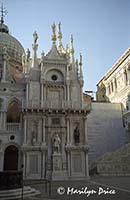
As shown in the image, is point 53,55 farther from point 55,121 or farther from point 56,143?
point 56,143

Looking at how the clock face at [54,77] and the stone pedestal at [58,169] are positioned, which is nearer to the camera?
the stone pedestal at [58,169]

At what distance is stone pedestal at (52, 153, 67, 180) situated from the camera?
2142cm

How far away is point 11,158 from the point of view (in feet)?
82.2

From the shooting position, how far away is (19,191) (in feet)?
36.1

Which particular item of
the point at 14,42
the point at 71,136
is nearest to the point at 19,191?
the point at 71,136

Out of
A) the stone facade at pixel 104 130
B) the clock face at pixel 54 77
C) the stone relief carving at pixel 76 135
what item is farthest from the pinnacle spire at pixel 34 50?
the stone facade at pixel 104 130

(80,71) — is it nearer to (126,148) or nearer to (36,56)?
(36,56)

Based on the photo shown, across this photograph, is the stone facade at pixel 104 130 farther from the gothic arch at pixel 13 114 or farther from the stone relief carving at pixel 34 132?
the gothic arch at pixel 13 114

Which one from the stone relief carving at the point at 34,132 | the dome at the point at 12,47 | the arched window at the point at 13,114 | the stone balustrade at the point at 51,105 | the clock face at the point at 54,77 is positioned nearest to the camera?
the stone relief carving at the point at 34,132

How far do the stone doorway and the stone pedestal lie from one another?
5.17 metres

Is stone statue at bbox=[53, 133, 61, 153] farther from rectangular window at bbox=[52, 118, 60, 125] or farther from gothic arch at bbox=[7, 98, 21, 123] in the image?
gothic arch at bbox=[7, 98, 21, 123]

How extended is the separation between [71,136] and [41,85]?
6.63 metres

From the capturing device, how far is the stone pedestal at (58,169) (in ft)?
70.3

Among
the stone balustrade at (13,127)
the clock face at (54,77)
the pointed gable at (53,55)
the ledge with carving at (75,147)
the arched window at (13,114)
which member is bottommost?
the ledge with carving at (75,147)
